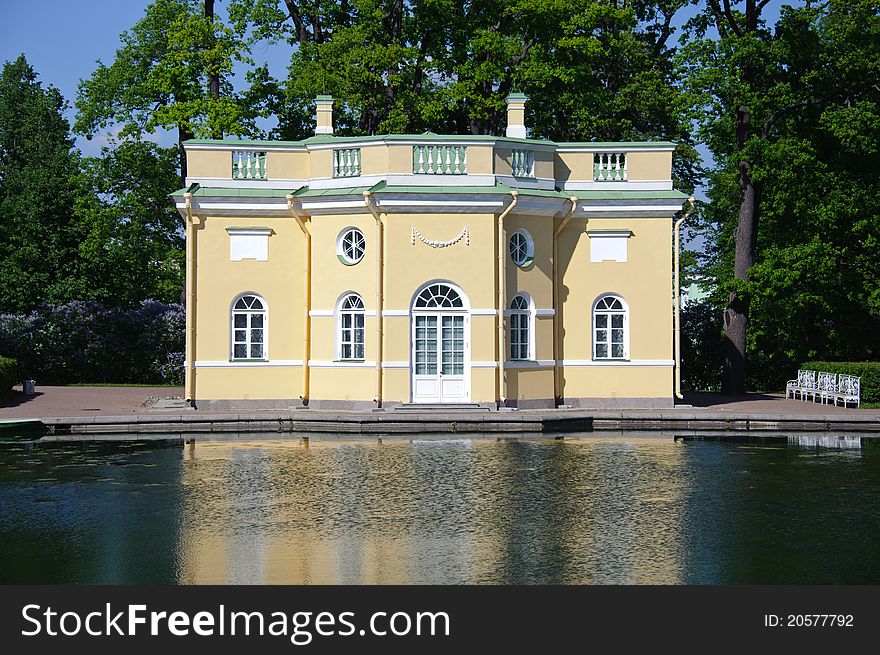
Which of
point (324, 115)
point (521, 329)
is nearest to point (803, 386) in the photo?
point (521, 329)

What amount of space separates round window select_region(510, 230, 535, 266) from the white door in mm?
2094

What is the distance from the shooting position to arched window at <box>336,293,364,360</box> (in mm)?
26891

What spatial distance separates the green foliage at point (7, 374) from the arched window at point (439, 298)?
37.8ft

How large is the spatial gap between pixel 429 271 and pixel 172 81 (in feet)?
51.3

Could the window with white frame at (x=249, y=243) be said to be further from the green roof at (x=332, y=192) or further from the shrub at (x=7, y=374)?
the shrub at (x=7, y=374)

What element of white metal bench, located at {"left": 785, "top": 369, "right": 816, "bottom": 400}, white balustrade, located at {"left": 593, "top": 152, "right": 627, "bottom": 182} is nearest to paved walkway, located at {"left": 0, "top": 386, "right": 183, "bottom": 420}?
white balustrade, located at {"left": 593, "top": 152, "right": 627, "bottom": 182}

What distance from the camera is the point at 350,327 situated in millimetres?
27031

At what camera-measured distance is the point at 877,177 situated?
111ft

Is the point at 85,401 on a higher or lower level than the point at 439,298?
lower

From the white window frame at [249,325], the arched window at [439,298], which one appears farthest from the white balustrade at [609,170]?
the white window frame at [249,325]

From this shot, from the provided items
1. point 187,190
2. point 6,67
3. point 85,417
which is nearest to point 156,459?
point 85,417

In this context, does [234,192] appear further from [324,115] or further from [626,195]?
[626,195]

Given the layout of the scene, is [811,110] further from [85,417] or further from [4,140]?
[4,140]

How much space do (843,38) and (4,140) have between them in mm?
39194
